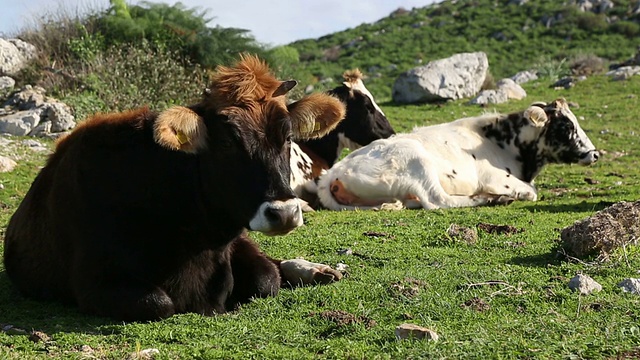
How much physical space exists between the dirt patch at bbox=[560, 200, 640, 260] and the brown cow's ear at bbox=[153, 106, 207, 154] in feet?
11.7

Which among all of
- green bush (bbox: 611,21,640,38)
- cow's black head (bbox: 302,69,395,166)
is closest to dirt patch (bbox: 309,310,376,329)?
cow's black head (bbox: 302,69,395,166)

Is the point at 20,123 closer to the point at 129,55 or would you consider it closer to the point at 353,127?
the point at 129,55

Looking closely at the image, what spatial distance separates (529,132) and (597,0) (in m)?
46.1

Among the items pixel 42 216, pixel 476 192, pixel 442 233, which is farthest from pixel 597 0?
pixel 42 216

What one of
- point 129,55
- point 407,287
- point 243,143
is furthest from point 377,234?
point 129,55

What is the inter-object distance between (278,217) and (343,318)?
0.85 meters

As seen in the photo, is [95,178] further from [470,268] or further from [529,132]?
[529,132]

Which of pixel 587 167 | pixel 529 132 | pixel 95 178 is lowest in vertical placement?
pixel 587 167

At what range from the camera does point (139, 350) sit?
211 inches

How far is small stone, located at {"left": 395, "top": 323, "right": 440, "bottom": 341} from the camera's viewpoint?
17.3 feet

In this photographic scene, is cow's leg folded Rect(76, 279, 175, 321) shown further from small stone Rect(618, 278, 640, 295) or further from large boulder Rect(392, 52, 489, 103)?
large boulder Rect(392, 52, 489, 103)

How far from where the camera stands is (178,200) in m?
6.70

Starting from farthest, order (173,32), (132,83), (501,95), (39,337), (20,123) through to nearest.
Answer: (501,95) → (173,32) → (132,83) → (20,123) → (39,337)

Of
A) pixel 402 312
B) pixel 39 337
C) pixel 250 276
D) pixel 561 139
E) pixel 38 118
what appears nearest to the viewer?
pixel 39 337
